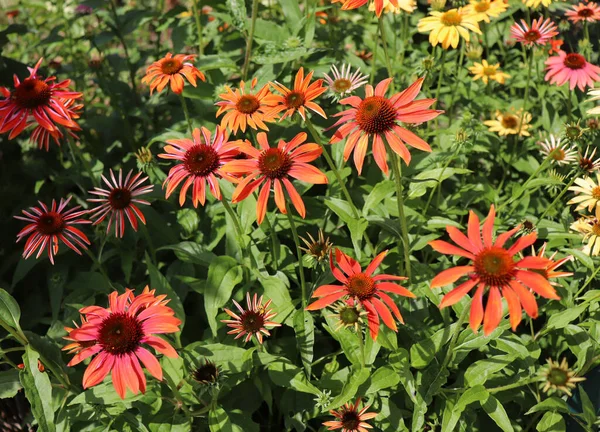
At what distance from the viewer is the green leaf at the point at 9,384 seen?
1539 mm

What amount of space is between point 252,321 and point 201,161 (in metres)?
0.49

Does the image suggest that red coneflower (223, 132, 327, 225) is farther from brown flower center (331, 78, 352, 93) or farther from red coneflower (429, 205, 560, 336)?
brown flower center (331, 78, 352, 93)

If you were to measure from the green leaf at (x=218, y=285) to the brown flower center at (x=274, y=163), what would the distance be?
442 mm

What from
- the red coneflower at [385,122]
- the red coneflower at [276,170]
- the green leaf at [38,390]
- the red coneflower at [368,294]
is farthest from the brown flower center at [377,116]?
the green leaf at [38,390]

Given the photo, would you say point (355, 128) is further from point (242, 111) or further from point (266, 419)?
point (266, 419)

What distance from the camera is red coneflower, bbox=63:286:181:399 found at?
1.16 m

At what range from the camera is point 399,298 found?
168 centimetres

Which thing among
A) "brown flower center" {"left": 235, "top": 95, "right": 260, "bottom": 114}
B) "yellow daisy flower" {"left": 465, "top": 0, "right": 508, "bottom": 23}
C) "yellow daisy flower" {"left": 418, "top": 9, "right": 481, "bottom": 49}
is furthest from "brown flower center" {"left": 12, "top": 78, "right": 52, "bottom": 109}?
"yellow daisy flower" {"left": 465, "top": 0, "right": 508, "bottom": 23}

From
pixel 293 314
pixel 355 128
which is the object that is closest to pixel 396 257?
pixel 293 314

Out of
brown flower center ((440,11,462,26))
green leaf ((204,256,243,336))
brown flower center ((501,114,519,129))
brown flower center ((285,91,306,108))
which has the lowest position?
green leaf ((204,256,243,336))

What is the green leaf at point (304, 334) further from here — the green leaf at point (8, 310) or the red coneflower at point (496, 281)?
the green leaf at point (8, 310)

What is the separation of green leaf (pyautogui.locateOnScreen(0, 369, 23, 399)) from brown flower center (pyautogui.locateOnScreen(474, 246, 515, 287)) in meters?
1.36

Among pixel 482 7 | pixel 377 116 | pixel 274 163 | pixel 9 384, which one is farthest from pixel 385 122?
pixel 9 384

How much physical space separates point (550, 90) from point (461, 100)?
416 mm
